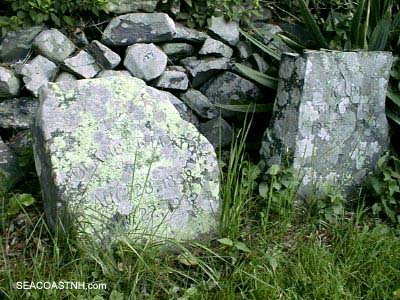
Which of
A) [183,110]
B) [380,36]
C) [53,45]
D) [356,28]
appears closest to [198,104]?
[183,110]

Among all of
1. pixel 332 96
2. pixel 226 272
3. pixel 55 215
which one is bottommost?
pixel 226 272

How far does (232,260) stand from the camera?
278 cm

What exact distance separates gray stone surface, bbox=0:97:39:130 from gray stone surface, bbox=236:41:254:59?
1267mm

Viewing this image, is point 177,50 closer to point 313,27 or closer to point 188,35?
point 188,35

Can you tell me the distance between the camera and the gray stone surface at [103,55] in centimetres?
350

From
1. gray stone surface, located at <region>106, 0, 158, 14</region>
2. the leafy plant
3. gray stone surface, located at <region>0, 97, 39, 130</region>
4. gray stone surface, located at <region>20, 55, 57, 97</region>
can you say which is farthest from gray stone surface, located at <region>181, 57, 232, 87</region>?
the leafy plant

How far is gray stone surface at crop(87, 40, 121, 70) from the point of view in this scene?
3500mm

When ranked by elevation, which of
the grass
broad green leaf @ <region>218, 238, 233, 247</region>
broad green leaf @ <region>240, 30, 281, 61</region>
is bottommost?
the grass

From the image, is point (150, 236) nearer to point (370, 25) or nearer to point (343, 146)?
point (343, 146)

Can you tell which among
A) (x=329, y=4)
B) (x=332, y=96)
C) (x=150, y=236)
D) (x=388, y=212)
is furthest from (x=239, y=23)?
(x=150, y=236)

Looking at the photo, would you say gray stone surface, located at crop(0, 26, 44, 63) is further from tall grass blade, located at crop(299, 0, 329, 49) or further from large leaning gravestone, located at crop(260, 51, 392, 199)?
tall grass blade, located at crop(299, 0, 329, 49)

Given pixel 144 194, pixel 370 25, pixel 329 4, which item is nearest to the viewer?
pixel 144 194

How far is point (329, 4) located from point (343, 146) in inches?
46.8

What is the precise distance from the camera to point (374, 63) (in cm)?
340
